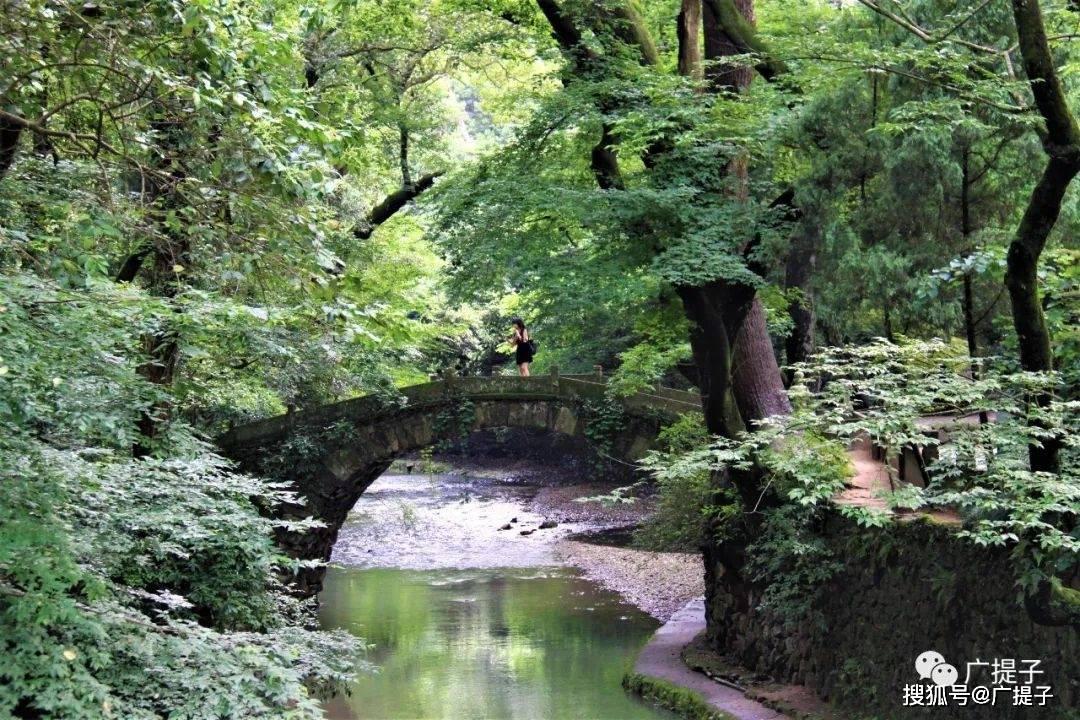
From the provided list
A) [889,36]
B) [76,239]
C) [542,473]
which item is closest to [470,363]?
[542,473]

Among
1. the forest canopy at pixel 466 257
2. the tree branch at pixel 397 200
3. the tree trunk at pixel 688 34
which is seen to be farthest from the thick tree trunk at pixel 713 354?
the tree branch at pixel 397 200

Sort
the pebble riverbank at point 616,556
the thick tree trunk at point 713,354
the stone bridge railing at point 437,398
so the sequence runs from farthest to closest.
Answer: the pebble riverbank at point 616,556
the stone bridge railing at point 437,398
the thick tree trunk at point 713,354

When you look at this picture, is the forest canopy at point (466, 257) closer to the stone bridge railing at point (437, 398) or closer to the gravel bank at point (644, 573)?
the stone bridge railing at point (437, 398)

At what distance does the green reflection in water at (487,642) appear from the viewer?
37.4ft

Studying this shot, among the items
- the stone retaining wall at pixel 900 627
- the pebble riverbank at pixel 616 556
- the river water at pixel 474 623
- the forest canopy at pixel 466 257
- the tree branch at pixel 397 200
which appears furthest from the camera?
the pebble riverbank at pixel 616 556

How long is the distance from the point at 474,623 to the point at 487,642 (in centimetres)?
100

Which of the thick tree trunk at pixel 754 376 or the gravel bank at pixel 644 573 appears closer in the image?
the thick tree trunk at pixel 754 376

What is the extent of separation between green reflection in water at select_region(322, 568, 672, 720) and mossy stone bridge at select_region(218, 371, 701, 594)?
5.38 feet

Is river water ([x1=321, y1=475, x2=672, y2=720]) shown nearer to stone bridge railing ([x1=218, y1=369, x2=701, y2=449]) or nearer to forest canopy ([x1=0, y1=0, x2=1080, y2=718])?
forest canopy ([x1=0, y1=0, x2=1080, y2=718])

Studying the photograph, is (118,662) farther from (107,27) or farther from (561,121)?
(561,121)

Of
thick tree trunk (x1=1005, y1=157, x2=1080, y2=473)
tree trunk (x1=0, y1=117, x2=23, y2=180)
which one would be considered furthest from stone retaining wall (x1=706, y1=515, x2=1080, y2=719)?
tree trunk (x1=0, y1=117, x2=23, y2=180)

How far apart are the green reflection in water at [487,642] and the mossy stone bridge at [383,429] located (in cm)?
164

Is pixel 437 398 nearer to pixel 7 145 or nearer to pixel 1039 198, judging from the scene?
pixel 7 145

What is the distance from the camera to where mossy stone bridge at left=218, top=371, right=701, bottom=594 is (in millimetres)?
15875
